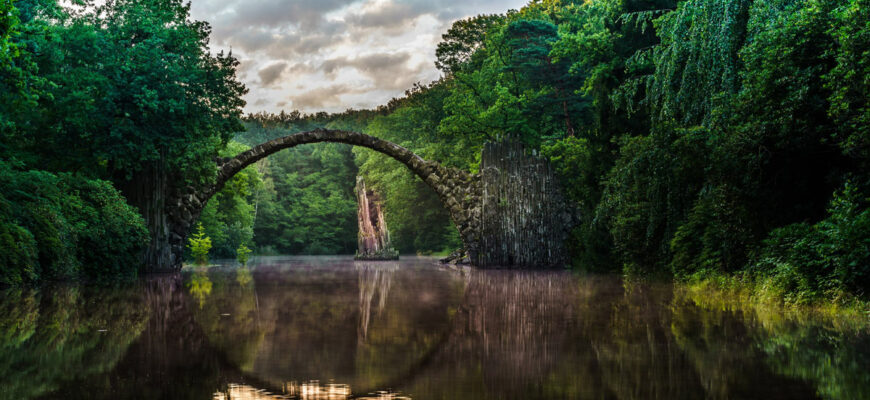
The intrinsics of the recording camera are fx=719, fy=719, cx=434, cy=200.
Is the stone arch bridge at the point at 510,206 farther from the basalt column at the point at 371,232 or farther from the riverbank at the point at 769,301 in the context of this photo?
the basalt column at the point at 371,232

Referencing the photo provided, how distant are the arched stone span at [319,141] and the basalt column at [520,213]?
616 millimetres

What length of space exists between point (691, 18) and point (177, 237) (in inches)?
572

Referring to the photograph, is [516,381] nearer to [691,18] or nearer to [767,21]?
[767,21]

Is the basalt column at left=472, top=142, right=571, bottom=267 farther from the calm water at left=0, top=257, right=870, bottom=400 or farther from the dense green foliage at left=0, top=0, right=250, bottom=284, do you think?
the calm water at left=0, top=257, right=870, bottom=400

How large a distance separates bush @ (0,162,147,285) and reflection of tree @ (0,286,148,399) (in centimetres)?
117

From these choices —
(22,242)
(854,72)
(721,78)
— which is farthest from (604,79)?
(22,242)

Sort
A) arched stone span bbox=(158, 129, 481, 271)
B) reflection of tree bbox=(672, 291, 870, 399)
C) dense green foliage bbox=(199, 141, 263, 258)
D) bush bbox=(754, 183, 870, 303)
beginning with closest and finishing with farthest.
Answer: reflection of tree bbox=(672, 291, 870, 399) → bush bbox=(754, 183, 870, 303) → arched stone span bbox=(158, 129, 481, 271) → dense green foliage bbox=(199, 141, 263, 258)

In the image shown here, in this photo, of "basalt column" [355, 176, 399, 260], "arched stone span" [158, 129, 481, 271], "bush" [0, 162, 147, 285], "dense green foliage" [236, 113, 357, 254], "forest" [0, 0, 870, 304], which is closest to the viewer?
"forest" [0, 0, 870, 304]

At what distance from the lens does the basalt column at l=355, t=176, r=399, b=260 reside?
3628cm

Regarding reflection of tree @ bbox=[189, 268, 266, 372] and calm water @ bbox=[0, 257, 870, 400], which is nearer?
calm water @ bbox=[0, 257, 870, 400]

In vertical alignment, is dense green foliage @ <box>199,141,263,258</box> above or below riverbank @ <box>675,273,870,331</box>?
above

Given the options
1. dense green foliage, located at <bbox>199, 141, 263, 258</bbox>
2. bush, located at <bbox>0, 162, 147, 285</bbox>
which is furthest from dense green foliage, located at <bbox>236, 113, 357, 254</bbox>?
bush, located at <bbox>0, 162, 147, 285</bbox>

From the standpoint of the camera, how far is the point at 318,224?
6103 cm

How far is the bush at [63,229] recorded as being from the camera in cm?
1148
